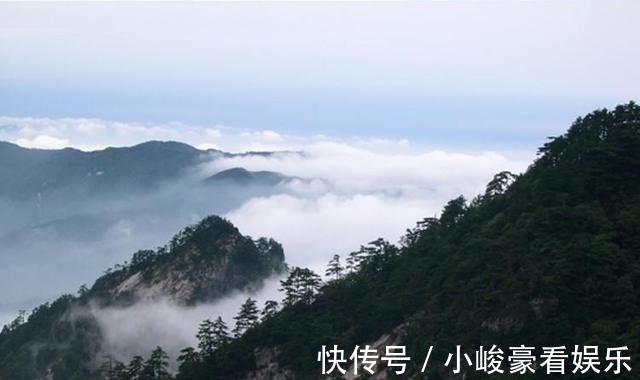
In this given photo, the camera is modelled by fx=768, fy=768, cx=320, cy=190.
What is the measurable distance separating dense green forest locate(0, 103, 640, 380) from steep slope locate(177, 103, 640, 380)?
0.27 feet

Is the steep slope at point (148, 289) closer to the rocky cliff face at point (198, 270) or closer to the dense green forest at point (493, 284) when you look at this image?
the rocky cliff face at point (198, 270)

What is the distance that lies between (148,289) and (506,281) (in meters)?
55.3

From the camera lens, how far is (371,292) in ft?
189

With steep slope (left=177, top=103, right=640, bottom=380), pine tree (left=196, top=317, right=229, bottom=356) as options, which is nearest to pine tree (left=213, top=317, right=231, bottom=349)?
pine tree (left=196, top=317, right=229, bottom=356)

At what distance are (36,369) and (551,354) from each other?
6671 cm

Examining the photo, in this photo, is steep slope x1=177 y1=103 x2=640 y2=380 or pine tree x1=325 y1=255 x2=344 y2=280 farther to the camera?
pine tree x1=325 y1=255 x2=344 y2=280

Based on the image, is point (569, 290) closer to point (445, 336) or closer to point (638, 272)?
point (638, 272)

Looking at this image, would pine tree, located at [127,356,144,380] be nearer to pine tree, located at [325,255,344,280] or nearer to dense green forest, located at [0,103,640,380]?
dense green forest, located at [0,103,640,380]

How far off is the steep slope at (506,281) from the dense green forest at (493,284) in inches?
3.2

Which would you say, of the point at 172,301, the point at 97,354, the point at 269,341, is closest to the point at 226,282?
the point at 172,301

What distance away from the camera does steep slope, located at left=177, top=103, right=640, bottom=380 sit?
37.7 meters

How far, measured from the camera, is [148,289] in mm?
88312

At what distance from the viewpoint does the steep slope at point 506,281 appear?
37656 mm

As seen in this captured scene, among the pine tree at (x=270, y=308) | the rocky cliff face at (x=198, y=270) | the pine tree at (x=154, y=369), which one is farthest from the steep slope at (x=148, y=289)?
the pine tree at (x=270, y=308)
